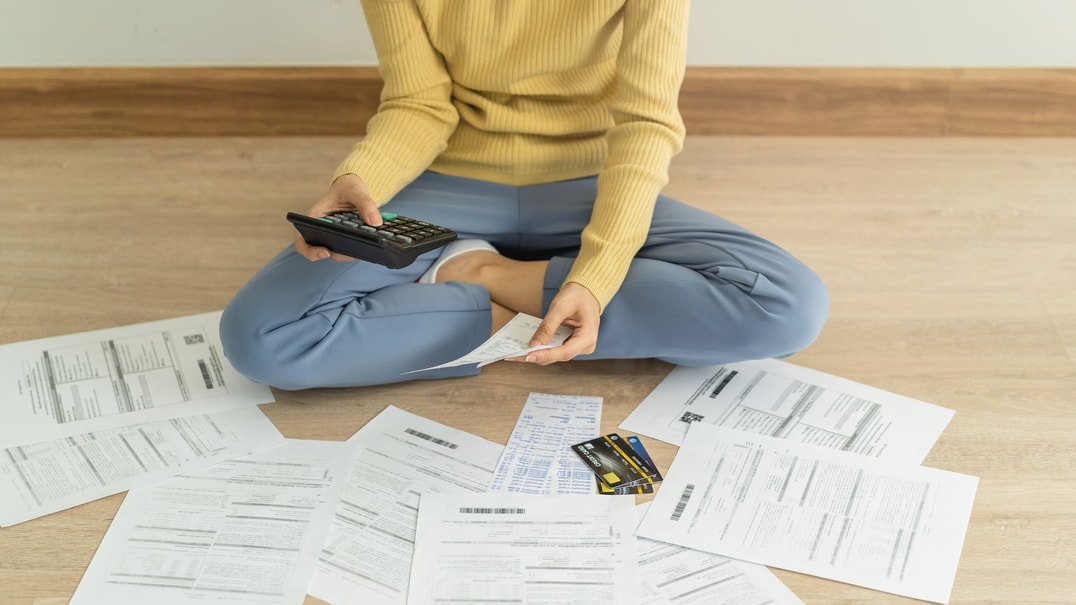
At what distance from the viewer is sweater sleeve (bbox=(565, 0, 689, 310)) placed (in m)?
1.20

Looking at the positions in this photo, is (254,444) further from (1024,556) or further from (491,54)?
(1024,556)

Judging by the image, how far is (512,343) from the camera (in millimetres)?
1103

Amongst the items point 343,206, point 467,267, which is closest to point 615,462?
point 467,267

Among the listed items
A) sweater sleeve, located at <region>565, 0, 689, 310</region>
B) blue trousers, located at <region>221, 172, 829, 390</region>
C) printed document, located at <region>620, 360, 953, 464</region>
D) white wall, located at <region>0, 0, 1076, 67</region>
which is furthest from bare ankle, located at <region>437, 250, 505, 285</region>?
white wall, located at <region>0, 0, 1076, 67</region>

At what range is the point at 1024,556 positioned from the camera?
3.34 ft

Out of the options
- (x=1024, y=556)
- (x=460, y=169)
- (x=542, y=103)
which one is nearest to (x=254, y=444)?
(x=460, y=169)

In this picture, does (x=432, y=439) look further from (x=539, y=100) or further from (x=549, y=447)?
(x=539, y=100)

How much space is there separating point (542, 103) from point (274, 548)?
67 centimetres

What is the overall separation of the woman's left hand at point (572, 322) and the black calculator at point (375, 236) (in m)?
0.14

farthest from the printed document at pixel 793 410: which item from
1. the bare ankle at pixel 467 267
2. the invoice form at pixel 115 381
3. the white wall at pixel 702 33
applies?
the white wall at pixel 702 33

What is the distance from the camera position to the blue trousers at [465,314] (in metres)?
1.19

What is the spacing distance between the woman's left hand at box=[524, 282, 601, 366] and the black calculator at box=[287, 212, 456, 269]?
0.47 feet

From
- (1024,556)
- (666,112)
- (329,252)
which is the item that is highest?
(666,112)

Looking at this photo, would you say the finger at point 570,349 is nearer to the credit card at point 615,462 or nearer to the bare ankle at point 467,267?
the credit card at point 615,462
